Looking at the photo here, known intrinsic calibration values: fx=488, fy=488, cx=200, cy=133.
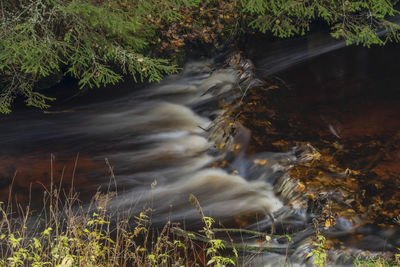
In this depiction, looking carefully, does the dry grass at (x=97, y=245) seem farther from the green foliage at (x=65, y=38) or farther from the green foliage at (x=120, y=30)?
the green foliage at (x=120, y=30)

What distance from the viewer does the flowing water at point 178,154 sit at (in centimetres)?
611

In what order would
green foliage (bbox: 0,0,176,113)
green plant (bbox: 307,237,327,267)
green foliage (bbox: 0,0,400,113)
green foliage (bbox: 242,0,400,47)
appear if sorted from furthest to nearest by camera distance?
1. green foliage (bbox: 242,0,400,47)
2. green foliage (bbox: 0,0,400,113)
3. green foliage (bbox: 0,0,176,113)
4. green plant (bbox: 307,237,327,267)

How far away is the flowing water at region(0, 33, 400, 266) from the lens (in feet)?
20.0

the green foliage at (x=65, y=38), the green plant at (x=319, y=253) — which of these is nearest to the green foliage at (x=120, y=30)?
the green foliage at (x=65, y=38)

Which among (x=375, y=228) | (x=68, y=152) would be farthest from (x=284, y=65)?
(x=375, y=228)

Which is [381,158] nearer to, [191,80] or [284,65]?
[284,65]

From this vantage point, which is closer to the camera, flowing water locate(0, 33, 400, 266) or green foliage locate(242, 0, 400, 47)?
flowing water locate(0, 33, 400, 266)

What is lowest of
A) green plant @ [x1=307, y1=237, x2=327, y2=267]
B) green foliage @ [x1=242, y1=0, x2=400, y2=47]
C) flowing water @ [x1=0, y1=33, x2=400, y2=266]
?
flowing water @ [x1=0, y1=33, x2=400, y2=266]

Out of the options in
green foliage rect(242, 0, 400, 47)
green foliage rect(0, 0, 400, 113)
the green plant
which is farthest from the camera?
green foliage rect(242, 0, 400, 47)

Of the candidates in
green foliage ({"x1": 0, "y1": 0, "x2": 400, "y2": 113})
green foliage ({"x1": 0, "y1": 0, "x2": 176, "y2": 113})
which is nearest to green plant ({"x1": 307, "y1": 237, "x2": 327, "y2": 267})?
green foliage ({"x1": 0, "y1": 0, "x2": 400, "y2": 113})

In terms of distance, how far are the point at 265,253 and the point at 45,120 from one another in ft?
18.7

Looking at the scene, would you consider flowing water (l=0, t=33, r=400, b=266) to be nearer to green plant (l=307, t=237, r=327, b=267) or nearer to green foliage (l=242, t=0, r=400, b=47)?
green foliage (l=242, t=0, r=400, b=47)

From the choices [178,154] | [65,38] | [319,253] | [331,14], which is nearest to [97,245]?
[319,253]

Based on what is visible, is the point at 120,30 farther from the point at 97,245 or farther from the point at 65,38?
the point at 97,245
